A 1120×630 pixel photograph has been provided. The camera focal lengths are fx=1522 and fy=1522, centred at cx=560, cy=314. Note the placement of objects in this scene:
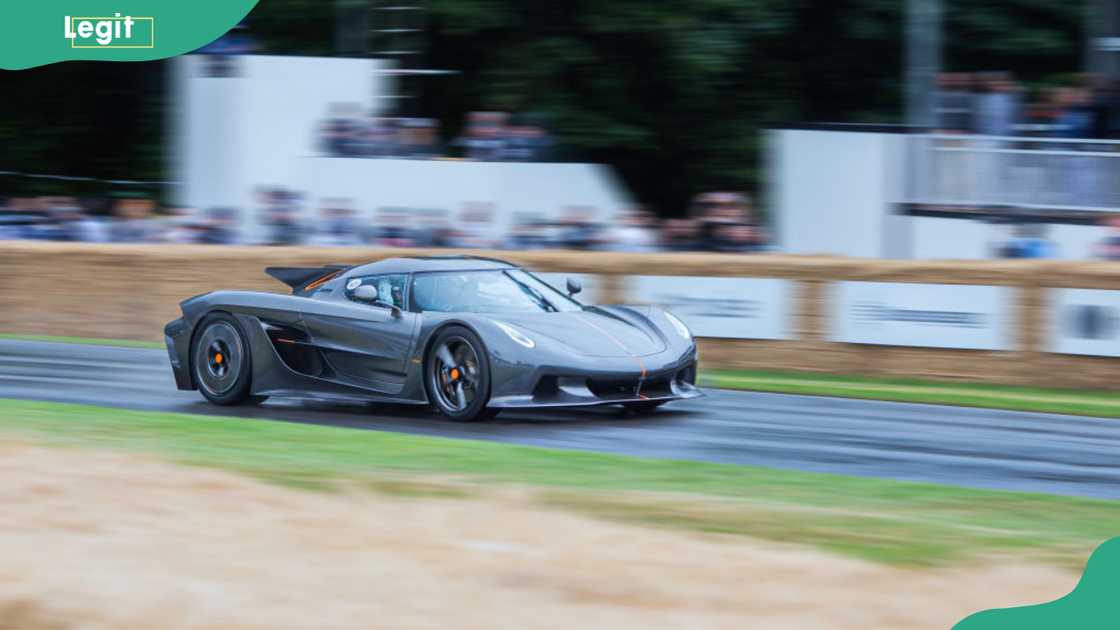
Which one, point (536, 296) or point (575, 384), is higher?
point (536, 296)

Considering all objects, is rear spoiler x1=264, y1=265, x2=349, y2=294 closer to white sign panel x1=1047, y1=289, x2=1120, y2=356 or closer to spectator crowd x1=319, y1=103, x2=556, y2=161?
white sign panel x1=1047, y1=289, x2=1120, y2=356

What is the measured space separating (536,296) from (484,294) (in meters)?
0.44

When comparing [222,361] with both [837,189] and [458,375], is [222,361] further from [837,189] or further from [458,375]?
[837,189]

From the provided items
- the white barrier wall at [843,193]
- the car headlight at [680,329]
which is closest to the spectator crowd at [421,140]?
the white barrier wall at [843,193]

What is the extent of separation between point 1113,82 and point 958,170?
6.06 feet

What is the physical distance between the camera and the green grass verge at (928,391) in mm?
11727

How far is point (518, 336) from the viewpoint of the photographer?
9.80 metres

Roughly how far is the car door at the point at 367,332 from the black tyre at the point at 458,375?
0.23 metres

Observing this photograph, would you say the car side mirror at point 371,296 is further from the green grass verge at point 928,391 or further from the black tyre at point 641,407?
the green grass verge at point 928,391

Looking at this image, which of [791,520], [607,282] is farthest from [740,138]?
[791,520]

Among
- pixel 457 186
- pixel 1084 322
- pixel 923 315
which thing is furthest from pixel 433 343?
pixel 457 186

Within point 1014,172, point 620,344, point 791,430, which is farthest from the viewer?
A: point 1014,172

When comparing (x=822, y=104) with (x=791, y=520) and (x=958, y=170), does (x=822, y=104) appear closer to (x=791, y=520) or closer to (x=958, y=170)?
(x=958, y=170)

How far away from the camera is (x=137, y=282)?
16891mm
